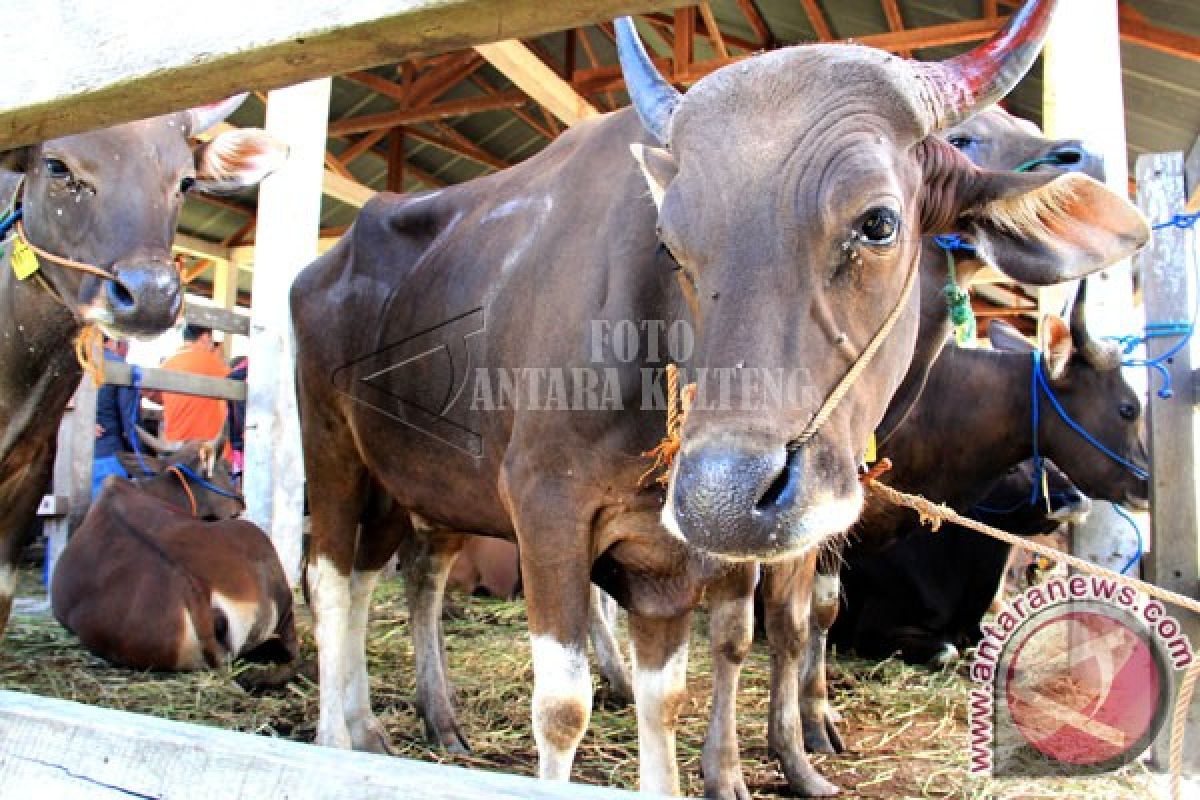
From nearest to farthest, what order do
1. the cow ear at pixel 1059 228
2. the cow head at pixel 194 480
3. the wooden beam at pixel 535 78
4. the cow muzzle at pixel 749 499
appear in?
the cow muzzle at pixel 749 499, the cow ear at pixel 1059 228, the cow head at pixel 194 480, the wooden beam at pixel 535 78

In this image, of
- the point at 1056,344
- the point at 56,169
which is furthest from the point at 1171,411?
the point at 56,169

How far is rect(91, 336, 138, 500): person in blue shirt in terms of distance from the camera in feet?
22.9

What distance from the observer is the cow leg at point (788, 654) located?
380 centimetres

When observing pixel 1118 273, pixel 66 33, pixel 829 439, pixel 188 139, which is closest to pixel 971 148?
pixel 1118 273

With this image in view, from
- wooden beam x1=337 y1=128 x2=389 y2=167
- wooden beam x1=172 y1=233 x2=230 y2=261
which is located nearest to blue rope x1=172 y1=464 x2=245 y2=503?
wooden beam x1=337 y1=128 x2=389 y2=167

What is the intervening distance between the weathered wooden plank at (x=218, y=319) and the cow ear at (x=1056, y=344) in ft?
15.6

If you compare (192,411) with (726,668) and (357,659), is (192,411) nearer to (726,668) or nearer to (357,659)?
(357,659)

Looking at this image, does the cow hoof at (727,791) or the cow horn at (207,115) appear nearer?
the cow hoof at (727,791)

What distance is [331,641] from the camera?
437cm

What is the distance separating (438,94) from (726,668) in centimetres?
913

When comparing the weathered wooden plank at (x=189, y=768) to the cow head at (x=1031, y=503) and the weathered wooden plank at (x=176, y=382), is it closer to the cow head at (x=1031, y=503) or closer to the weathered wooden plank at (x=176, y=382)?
the weathered wooden plank at (x=176, y=382)

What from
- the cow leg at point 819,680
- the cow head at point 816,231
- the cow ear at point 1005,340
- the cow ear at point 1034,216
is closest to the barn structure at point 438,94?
the cow head at point 816,231

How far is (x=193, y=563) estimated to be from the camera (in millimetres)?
5211

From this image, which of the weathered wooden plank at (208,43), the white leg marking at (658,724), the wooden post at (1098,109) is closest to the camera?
the weathered wooden plank at (208,43)
